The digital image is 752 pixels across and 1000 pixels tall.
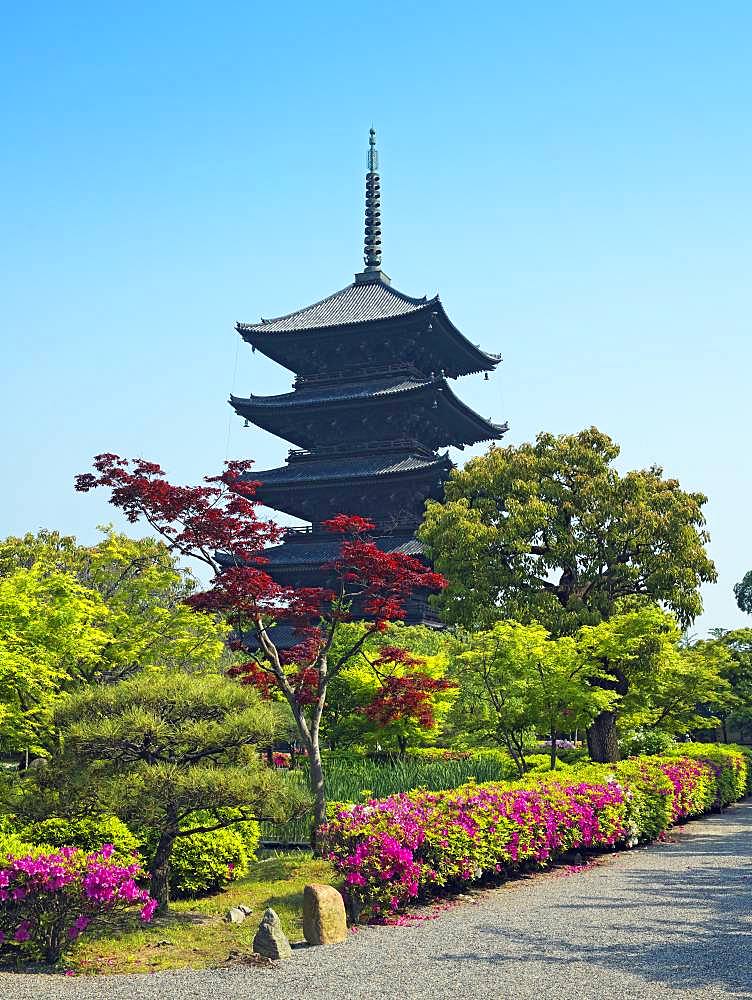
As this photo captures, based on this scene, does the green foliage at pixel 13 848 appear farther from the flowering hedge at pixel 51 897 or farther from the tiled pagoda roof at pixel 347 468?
the tiled pagoda roof at pixel 347 468

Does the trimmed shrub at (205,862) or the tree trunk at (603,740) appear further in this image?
the tree trunk at (603,740)

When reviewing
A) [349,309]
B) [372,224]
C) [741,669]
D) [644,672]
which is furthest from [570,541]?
[372,224]

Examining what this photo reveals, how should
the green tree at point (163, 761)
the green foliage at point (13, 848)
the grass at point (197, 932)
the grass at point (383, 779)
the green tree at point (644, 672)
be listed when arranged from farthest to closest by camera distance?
the green tree at point (644, 672) < the grass at point (383, 779) < the green tree at point (163, 761) < the green foliage at point (13, 848) < the grass at point (197, 932)

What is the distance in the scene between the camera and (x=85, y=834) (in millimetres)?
12086

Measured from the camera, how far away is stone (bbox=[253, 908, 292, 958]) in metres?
8.88

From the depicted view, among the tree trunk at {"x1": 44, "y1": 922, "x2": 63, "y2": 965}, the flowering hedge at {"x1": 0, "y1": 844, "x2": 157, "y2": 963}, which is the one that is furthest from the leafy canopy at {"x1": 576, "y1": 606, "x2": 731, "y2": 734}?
the tree trunk at {"x1": 44, "y1": 922, "x2": 63, "y2": 965}

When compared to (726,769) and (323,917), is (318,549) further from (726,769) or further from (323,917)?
(323,917)

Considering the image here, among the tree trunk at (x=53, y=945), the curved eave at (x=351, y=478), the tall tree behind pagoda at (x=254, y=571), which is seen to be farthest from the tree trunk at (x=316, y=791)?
the curved eave at (x=351, y=478)

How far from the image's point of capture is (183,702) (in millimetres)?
11352

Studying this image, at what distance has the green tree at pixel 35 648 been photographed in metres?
12.6

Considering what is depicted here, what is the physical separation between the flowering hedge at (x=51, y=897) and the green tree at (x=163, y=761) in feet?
4.46

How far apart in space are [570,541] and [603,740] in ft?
17.0

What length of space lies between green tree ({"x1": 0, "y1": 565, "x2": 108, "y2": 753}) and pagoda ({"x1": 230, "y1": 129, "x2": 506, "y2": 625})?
820 inches

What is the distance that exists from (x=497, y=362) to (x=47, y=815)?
3408 centimetres
